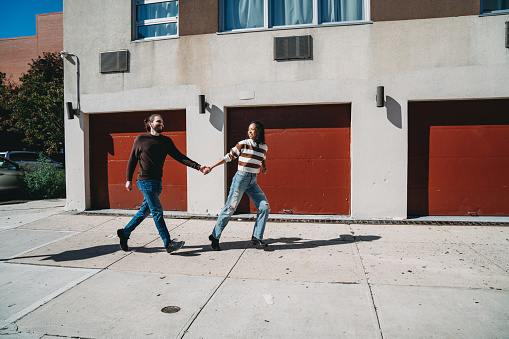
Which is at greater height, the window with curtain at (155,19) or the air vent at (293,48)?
the window with curtain at (155,19)

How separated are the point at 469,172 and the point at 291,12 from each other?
5128 mm

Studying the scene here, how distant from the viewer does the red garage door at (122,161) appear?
8.28 m

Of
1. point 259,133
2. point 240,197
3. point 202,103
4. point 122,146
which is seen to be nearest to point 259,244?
point 240,197

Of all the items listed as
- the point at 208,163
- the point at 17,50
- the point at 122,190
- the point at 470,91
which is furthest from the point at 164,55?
the point at 17,50

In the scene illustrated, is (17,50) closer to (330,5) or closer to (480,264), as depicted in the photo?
(330,5)

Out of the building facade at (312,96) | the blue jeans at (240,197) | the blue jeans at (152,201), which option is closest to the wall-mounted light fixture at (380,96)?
the building facade at (312,96)

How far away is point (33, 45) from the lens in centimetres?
3145

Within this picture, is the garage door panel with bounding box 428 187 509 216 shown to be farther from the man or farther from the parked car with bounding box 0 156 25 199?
the parked car with bounding box 0 156 25 199

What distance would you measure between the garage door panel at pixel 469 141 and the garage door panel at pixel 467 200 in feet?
2.38

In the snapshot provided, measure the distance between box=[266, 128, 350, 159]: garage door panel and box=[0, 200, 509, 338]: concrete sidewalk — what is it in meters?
1.96

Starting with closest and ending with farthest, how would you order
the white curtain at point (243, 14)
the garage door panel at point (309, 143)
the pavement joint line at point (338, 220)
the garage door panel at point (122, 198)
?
the pavement joint line at point (338, 220)
the garage door panel at point (309, 143)
the white curtain at point (243, 14)
the garage door panel at point (122, 198)

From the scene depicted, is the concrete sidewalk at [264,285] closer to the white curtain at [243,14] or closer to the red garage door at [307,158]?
the red garage door at [307,158]

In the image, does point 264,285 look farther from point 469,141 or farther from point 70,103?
point 70,103

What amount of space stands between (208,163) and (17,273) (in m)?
4.28
